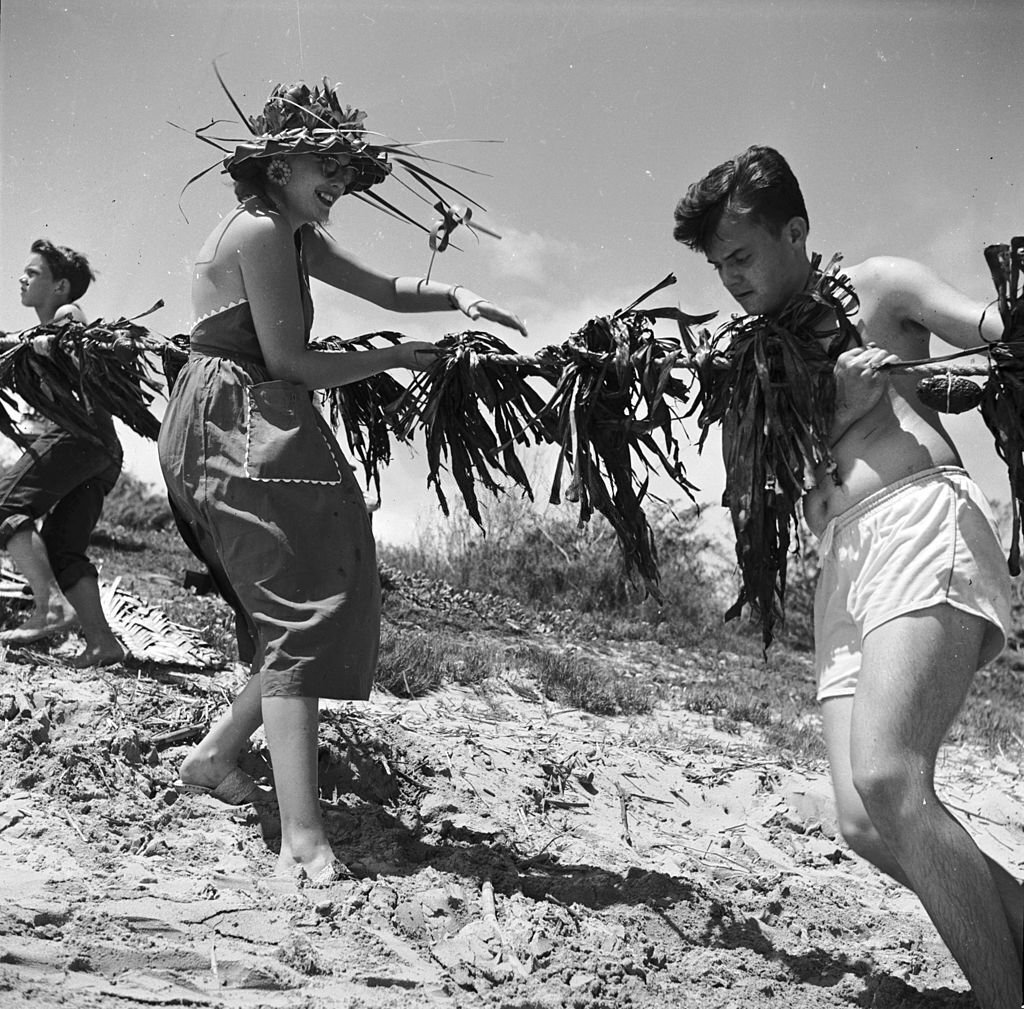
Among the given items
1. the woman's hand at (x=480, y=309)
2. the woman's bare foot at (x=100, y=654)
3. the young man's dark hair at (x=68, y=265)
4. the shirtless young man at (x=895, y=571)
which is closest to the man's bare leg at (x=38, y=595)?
the woman's bare foot at (x=100, y=654)

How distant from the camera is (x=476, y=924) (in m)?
3.19

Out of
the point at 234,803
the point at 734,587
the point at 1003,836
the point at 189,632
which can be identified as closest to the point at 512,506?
→ the point at 734,587

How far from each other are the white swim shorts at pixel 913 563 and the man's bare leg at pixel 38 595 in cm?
371

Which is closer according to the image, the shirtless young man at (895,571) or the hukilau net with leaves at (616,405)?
the shirtless young man at (895,571)

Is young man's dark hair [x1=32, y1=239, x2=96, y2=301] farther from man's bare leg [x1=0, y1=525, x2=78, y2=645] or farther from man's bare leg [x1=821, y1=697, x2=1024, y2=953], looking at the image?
man's bare leg [x1=821, y1=697, x2=1024, y2=953]

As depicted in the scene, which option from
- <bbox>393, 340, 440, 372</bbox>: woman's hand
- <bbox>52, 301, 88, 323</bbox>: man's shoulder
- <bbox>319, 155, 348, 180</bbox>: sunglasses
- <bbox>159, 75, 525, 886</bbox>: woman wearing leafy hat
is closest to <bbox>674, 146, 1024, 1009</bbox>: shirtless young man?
<bbox>159, 75, 525, 886</bbox>: woman wearing leafy hat

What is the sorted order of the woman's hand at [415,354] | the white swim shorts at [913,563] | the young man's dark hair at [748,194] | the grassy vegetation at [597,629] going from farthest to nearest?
the grassy vegetation at [597,629] < the woman's hand at [415,354] < the young man's dark hair at [748,194] < the white swim shorts at [913,563]

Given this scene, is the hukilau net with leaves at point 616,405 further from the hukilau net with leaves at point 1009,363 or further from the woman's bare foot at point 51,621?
the woman's bare foot at point 51,621

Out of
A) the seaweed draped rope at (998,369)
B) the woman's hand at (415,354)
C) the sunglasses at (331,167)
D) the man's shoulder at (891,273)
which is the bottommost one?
the seaweed draped rope at (998,369)

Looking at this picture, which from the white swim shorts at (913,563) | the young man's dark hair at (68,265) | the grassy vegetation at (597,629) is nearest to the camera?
the white swim shorts at (913,563)

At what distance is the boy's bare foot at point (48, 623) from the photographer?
5.39 metres

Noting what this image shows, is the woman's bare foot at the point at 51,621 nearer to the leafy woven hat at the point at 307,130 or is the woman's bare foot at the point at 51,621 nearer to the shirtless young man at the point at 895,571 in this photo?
the leafy woven hat at the point at 307,130

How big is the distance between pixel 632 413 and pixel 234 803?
5.84 feet

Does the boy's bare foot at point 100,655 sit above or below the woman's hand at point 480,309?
below
